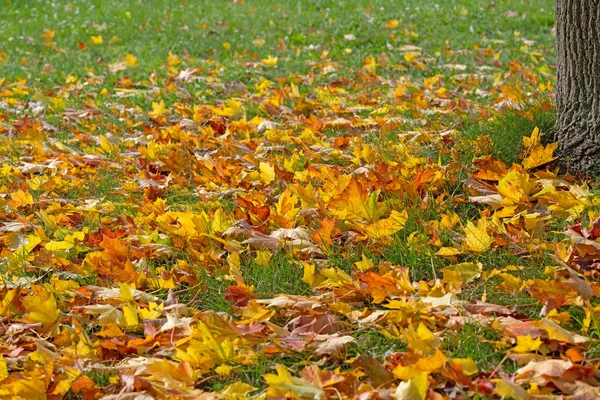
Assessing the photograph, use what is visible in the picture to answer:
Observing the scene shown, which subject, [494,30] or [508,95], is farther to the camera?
[494,30]

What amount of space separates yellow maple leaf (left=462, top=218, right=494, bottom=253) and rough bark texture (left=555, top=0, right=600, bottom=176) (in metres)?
0.86

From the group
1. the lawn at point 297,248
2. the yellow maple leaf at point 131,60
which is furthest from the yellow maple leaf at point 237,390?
the yellow maple leaf at point 131,60

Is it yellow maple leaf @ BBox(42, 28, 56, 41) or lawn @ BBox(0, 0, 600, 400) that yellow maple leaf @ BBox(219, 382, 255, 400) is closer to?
lawn @ BBox(0, 0, 600, 400)

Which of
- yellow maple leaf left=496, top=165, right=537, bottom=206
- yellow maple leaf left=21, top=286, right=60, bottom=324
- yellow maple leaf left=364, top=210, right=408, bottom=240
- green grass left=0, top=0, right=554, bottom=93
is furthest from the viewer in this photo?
green grass left=0, top=0, right=554, bottom=93

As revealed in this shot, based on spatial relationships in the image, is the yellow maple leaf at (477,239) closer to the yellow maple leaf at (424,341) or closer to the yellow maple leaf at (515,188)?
the yellow maple leaf at (515,188)

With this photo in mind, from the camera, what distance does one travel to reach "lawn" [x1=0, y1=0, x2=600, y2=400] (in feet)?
7.18

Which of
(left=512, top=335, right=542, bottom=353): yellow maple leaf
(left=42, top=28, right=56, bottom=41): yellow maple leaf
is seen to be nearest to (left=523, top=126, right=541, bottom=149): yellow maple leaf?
(left=512, top=335, right=542, bottom=353): yellow maple leaf

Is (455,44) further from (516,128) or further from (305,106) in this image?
(516,128)

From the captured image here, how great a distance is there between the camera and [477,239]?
2805 mm

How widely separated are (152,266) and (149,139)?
2085 mm

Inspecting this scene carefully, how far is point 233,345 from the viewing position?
2.30m

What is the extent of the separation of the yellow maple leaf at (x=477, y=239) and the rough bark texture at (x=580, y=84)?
856mm

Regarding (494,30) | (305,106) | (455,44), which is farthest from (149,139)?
(494,30)

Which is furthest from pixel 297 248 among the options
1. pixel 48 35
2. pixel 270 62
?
pixel 48 35
